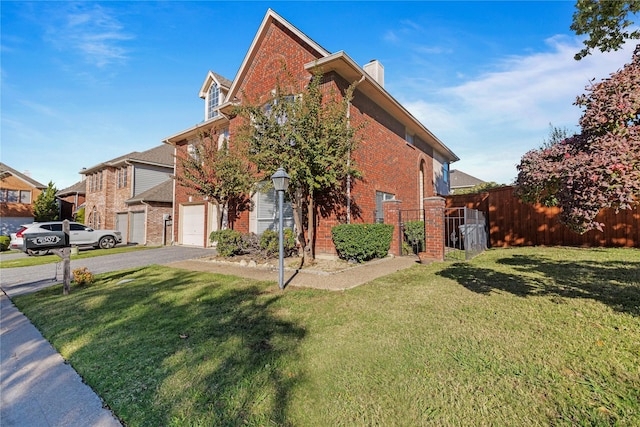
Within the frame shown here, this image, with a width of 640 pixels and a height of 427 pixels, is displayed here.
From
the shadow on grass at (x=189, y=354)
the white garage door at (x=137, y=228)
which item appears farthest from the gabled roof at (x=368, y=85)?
the white garage door at (x=137, y=228)

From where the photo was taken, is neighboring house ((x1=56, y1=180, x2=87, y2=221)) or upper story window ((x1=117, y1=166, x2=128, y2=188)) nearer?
upper story window ((x1=117, y1=166, x2=128, y2=188))

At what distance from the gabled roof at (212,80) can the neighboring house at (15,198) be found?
2333cm

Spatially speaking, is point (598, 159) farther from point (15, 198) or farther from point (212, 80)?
point (15, 198)

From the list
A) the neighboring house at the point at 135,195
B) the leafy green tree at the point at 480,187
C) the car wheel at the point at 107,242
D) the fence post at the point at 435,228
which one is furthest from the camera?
the leafy green tree at the point at 480,187

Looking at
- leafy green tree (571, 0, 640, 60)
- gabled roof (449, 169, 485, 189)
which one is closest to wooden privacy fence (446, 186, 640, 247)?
leafy green tree (571, 0, 640, 60)

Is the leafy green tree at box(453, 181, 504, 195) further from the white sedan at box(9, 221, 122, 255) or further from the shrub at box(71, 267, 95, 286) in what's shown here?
the white sedan at box(9, 221, 122, 255)

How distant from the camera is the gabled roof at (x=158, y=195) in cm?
1844

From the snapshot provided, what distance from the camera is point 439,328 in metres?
3.65

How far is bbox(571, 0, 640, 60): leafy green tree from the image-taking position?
5016 mm

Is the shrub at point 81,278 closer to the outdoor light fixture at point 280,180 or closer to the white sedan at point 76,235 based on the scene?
the outdoor light fixture at point 280,180

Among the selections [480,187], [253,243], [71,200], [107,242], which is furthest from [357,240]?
[71,200]

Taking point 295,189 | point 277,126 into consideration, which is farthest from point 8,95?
point 295,189

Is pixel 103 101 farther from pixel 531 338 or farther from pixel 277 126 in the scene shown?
pixel 531 338

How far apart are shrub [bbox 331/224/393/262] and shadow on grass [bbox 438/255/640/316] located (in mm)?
2355
